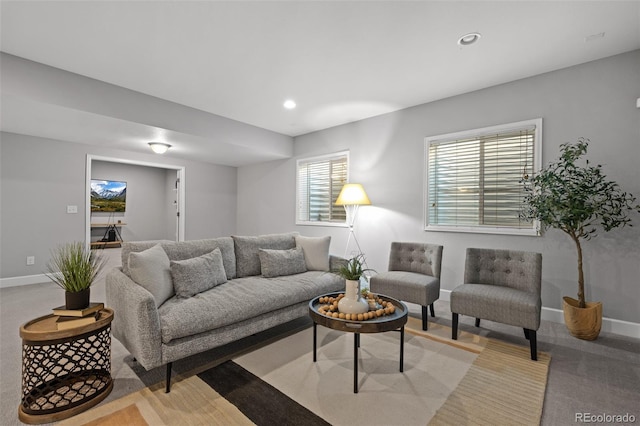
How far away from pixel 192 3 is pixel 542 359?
3.89m

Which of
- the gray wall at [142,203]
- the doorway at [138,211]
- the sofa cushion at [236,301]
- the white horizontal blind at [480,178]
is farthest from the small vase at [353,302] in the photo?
the gray wall at [142,203]

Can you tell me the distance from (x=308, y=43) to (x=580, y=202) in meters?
2.85

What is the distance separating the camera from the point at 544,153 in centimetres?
330

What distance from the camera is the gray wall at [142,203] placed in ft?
26.8

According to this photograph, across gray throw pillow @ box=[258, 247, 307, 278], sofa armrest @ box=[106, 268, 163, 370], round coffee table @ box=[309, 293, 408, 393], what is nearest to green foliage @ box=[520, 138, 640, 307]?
round coffee table @ box=[309, 293, 408, 393]

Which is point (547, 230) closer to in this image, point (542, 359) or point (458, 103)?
point (542, 359)

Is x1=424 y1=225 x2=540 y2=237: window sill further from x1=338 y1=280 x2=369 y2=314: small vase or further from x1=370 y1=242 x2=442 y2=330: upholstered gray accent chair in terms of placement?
x1=338 y1=280 x2=369 y2=314: small vase

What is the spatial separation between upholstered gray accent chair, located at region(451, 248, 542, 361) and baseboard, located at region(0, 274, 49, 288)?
19.6ft

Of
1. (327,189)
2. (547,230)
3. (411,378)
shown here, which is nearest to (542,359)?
(411,378)

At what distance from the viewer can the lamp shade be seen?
4.42 metres

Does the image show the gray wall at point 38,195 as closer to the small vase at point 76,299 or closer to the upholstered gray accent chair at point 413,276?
the small vase at point 76,299

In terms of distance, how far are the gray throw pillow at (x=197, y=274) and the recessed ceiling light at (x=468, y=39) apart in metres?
2.96

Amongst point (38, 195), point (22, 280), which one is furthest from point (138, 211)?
point (22, 280)

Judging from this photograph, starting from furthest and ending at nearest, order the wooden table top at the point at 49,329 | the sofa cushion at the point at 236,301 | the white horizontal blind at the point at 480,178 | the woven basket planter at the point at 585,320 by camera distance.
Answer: the white horizontal blind at the point at 480,178, the woven basket planter at the point at 585,320, the sofa cushion at the point at 236,301, the wooden table top at the point at 49,329
